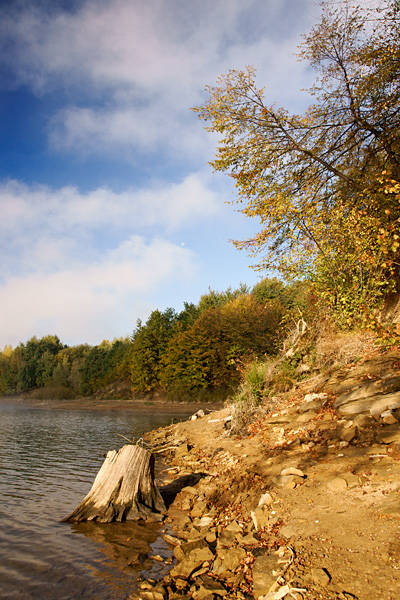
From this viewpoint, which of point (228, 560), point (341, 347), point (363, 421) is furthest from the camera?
point (341, 347)

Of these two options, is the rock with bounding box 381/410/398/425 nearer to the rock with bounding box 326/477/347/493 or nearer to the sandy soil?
the sandy soil

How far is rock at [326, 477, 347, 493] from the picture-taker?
508 cm

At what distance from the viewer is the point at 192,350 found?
44.0 metres

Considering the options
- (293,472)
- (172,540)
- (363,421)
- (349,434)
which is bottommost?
(172,540)

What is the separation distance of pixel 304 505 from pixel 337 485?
1.76 ft

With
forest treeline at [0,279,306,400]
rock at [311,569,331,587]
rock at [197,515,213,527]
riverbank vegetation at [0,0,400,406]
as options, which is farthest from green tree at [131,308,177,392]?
rock at [311,569,331,587]

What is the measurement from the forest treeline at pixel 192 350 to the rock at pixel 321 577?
19.4 meters

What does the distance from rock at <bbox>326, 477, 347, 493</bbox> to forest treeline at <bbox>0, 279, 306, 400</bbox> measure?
17786 millimetres

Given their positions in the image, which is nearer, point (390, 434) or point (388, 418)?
point (390, 434)

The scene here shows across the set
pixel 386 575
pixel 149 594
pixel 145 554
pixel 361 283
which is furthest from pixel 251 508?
pixel 361 283

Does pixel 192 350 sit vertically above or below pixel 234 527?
above

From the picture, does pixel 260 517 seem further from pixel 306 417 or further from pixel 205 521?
pixel 306 417

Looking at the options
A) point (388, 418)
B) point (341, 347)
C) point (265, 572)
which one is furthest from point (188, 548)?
point (341, 347)

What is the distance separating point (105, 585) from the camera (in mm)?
4578
